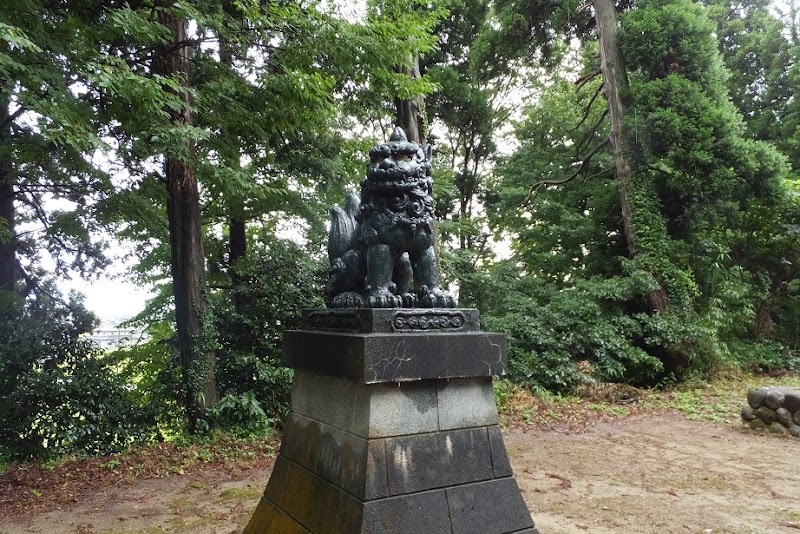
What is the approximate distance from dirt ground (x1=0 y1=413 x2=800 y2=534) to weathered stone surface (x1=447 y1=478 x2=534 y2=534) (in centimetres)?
110

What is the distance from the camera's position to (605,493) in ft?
14.5

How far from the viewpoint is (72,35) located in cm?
470

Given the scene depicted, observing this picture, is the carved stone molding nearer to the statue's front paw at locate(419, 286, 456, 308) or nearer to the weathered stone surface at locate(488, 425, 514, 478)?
the statue's front paw at locate(419, 286, 456, 308)

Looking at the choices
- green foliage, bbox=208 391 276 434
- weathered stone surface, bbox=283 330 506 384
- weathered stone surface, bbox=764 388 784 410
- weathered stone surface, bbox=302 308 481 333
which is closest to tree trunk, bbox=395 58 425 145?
green foliage, bbox=208 391 276 434

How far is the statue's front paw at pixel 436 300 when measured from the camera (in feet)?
9.73

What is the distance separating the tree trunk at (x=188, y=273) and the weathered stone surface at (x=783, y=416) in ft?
24.3

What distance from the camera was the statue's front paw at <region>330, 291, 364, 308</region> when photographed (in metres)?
3.07

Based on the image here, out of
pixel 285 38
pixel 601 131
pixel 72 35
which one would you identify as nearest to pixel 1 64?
pixel 72 35

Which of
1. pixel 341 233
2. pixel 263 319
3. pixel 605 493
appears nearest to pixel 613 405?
pixel 605 493

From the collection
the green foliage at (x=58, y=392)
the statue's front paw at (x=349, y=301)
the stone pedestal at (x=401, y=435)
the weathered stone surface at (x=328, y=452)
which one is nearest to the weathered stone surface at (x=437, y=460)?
the stone pedestal at (x=401, y=435)

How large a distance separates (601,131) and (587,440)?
10.0 m

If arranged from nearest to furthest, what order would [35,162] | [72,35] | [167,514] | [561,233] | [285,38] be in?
[167,514]
[72,35]
[35,162]
[285,38]
[561,233]

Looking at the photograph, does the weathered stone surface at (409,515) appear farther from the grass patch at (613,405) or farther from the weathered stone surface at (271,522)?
the grass patch at (613,405)

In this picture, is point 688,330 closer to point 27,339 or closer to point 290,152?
point 290,152
